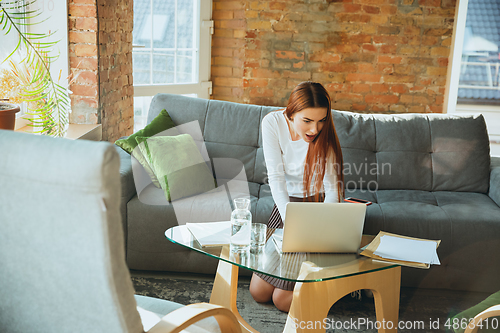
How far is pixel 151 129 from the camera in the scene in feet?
8.52

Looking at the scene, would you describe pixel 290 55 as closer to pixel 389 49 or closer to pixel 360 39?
pixel 360 39

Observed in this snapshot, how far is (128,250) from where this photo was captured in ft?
7.63

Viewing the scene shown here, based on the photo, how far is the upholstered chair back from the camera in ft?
2.39

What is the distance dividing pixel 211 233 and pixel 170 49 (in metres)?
2.77

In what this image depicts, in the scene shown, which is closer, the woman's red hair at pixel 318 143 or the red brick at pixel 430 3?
the woman's red hair at pixel 318 143

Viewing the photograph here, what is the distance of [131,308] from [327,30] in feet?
12.2

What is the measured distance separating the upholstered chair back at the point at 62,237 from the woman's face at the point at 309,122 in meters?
1.25

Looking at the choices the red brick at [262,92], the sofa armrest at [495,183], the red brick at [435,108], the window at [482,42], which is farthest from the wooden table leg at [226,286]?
the window at [482,42]

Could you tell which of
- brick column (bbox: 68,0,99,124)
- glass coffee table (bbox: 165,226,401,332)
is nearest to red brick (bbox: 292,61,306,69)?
brick column (bbox: 68,0,99,124)

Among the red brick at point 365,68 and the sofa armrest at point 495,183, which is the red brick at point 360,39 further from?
the sofa armrest at point 495,183

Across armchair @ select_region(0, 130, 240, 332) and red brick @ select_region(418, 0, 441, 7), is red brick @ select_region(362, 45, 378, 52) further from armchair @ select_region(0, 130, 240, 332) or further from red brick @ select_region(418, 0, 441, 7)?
armchair @ select_region(0, 130, 240, 332)

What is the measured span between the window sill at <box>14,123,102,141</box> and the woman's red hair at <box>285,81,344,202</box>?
4.51ft

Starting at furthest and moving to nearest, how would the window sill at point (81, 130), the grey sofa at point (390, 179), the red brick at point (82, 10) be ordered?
the red brick at point (82, 10), the window sill at point (81, 130), the grey sofa at point (390, 179)

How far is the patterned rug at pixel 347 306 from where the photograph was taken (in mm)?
1941
